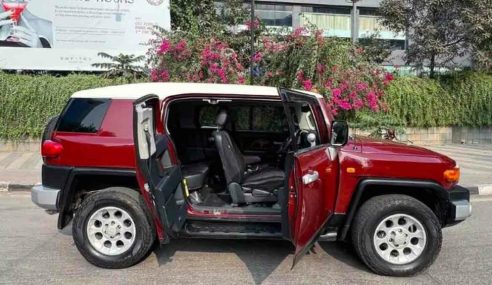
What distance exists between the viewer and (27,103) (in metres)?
11.9

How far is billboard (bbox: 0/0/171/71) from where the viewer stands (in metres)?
15.7

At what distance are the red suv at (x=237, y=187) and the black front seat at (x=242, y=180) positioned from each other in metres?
0.01

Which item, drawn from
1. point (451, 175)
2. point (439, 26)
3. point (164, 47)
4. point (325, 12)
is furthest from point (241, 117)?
point (325, 12)

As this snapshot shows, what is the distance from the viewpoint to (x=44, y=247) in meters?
5.27

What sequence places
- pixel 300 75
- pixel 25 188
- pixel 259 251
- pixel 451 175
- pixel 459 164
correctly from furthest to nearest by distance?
pixel 300 75, pixel 459 164, pixel 25 188, pixel 259 251, pixel 451 175

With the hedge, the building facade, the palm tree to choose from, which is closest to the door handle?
the hedge

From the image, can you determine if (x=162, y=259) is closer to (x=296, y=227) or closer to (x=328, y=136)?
(x=296, y=227)

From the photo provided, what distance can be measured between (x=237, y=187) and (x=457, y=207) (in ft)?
7.01

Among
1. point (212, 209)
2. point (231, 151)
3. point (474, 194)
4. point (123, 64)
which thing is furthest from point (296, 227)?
point (123, 64)

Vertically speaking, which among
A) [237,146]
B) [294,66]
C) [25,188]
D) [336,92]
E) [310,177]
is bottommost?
[25,188]

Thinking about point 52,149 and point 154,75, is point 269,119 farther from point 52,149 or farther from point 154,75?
point 154,75

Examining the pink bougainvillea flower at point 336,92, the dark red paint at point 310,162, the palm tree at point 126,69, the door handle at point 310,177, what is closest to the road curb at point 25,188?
the pink bougainvillea flower at point 336,92

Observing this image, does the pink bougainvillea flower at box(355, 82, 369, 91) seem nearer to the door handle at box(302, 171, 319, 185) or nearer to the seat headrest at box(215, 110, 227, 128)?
the seat headrest at box(215, 110, 227, 128)

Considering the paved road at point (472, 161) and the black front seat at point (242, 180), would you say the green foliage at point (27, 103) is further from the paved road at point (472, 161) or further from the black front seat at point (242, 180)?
the paved road at point (472, 161)
